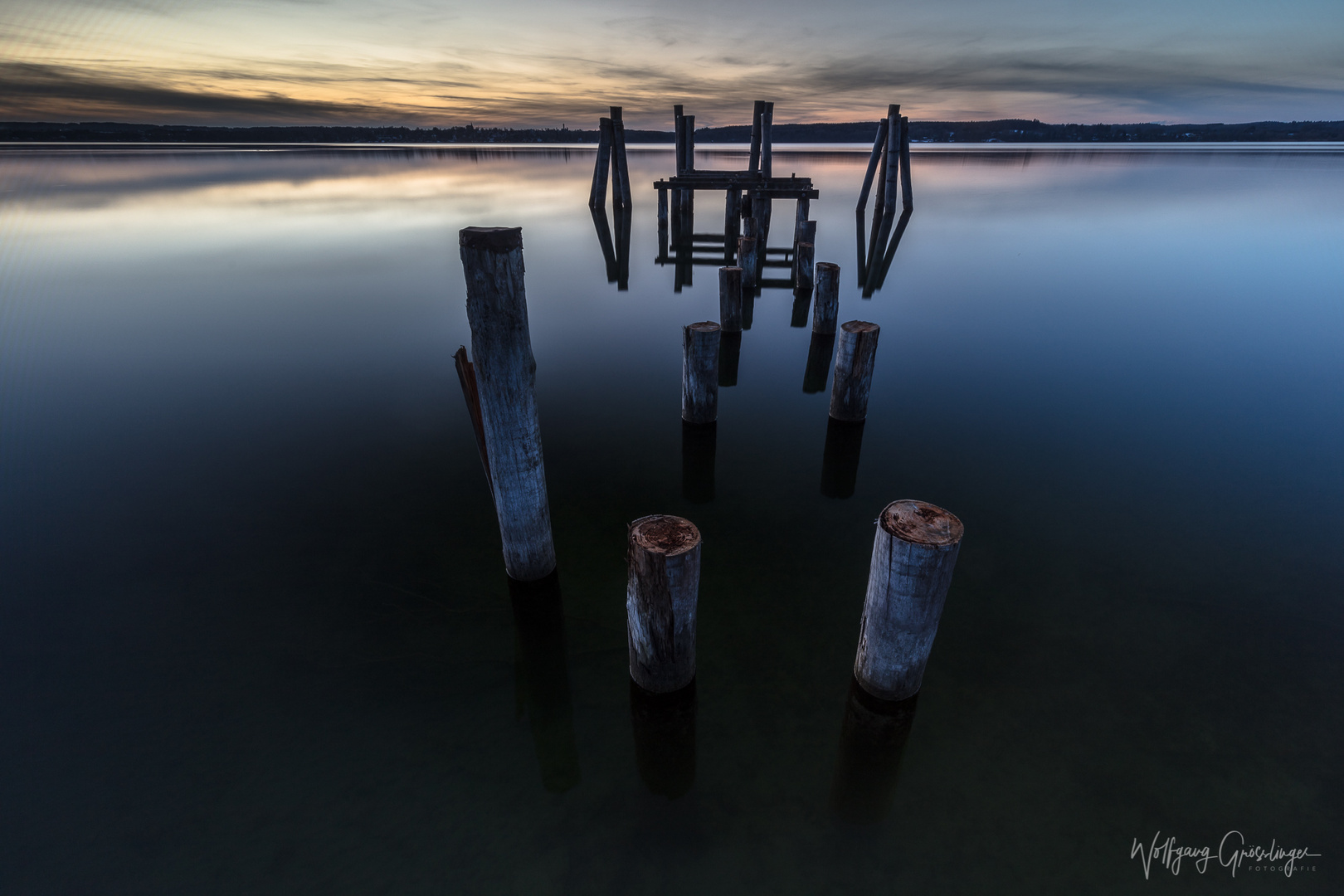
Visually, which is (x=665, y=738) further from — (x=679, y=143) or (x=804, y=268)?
(x=679, y=143)

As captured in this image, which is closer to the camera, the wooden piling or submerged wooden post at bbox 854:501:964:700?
submerged wooden post at bbox 854:501:964:700

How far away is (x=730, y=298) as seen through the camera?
9148 millimetres

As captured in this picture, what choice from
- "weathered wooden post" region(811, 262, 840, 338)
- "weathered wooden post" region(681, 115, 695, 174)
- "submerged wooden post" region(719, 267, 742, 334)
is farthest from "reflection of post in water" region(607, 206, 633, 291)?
"weathered wooden post" region(811, 262, 840, 338)

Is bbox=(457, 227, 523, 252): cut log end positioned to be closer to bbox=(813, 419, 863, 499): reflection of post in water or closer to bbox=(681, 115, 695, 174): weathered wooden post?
bbox=(813, 419, 863, 499): reflection of post in water

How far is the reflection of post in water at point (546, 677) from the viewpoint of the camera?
10.9 ft

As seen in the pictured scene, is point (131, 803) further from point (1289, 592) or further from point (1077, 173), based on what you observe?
point (1077, 173)

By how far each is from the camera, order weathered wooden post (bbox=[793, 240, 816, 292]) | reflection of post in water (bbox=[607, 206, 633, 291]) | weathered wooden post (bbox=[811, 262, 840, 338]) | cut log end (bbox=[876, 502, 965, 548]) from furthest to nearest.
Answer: reflection of post in water (bbox=[607, 206, 633, 291]) → weathered wooden post (bbox=[793, 240, 816, 292]) → weathered wooden post (bbox=[811, 262, 840, 338]) → cut log end (bbox=[876, 502, 965, 548])

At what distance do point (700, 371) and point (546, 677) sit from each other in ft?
12.5

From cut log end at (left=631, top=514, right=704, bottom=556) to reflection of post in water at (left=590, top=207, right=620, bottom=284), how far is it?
12175 millimetres

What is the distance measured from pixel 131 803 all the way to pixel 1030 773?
4.83 meters

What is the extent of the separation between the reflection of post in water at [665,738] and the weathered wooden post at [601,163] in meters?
20.2

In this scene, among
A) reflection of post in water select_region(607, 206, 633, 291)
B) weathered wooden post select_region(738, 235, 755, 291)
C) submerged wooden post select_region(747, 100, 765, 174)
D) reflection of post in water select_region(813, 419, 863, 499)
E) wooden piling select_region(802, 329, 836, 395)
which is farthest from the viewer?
submerged wooden post select_region(747, 100, 765, 174)

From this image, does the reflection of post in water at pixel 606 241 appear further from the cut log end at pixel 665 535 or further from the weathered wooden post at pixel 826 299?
the cut log end at pixel 665 535

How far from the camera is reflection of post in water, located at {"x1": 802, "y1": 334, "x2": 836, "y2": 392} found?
8598 mm
